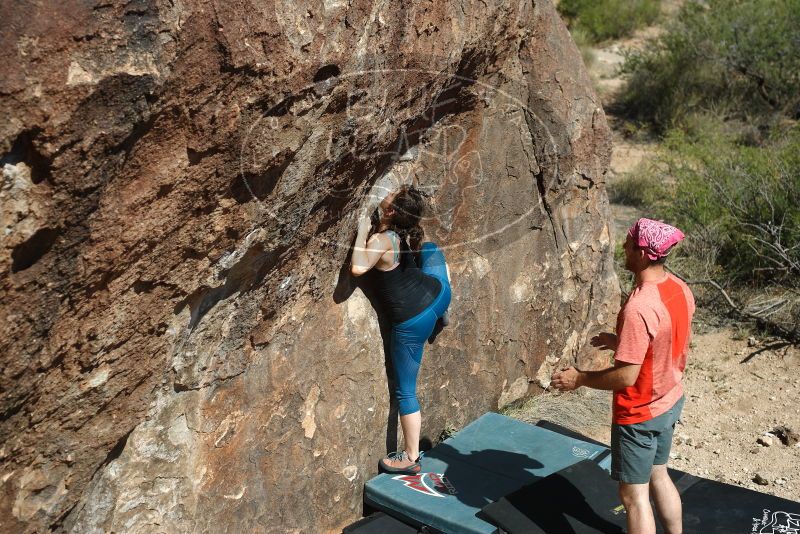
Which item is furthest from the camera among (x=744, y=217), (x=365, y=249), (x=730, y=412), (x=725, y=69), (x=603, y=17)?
(x=603, y=17)

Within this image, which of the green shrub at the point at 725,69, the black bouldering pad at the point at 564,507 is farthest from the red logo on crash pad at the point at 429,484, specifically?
the green shrub at the point at 725,69

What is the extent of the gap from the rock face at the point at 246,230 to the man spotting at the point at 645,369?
1073mm

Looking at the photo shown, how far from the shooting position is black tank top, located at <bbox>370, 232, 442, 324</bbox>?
395 centimetres

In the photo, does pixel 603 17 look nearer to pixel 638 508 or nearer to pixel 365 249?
pixel 365 249

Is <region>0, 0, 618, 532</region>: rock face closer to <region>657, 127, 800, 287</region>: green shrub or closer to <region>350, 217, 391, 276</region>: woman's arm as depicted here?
<region>350, 217, 391, 276</region>: woman's arm

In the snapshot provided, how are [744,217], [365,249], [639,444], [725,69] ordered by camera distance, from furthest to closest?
[725,69] → [744,217] → [365,249] → [639,444]

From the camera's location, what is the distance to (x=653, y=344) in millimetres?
3154

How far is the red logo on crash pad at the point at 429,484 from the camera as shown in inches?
161

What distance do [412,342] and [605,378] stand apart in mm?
1101

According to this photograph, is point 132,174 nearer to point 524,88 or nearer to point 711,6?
point 524,88

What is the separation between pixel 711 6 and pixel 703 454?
8.51 meters

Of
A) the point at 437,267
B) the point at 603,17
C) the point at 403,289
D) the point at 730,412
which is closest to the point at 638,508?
the point at 403,289

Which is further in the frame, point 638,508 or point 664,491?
point 664,491

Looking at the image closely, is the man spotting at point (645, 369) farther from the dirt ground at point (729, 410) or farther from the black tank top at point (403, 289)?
the dirt ground at point (729, 410)
